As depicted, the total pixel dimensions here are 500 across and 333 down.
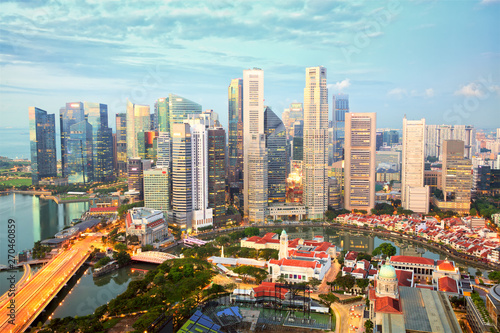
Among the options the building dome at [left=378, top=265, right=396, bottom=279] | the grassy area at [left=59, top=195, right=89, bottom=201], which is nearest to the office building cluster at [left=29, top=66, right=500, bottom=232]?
the grassy area at [left=59, top=195, right=89, bottom=201]

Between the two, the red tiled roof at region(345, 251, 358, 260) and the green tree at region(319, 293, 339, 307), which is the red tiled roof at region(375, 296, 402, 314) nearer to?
the green tree at region(319, 293, 339, 307)

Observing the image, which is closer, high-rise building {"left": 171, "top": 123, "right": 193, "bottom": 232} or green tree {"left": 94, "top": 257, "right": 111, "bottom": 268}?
green tree {"left": 94, "top": 257, "right": 111, "bottom": 268}

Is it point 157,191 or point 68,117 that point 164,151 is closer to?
point 157,191

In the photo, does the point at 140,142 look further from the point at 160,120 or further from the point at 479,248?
the point at 479,248

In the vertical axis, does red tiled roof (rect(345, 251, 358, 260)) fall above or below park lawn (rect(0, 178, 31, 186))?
below

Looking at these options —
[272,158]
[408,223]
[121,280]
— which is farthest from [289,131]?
[121,280]

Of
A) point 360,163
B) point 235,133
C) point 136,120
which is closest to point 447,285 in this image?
point 360,163

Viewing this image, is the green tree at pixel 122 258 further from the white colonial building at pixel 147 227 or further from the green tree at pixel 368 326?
the green tree at pixel 368 326
